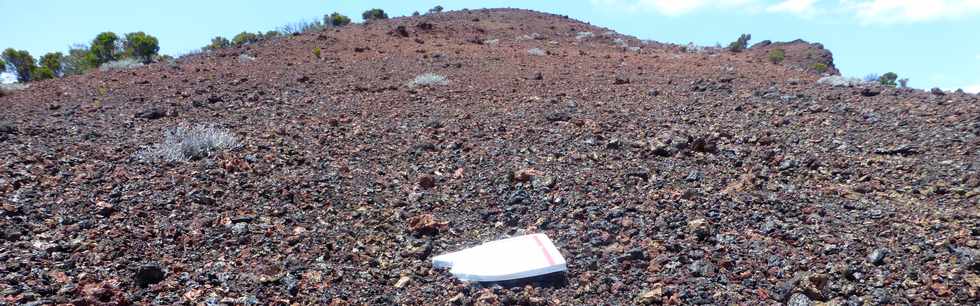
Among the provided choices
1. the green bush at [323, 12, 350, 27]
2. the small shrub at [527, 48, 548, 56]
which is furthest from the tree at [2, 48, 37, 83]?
the small shrub at [527, 48, 548, 56]

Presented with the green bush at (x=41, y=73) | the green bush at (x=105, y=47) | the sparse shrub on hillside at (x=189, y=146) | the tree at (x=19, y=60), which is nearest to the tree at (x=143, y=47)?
the green bush at (x=105, y=47)

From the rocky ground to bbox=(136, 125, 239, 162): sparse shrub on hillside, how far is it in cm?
15

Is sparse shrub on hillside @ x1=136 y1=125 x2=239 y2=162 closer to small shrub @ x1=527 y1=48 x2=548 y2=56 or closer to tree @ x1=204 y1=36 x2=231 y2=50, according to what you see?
small shrub @ x1=527 y1=48 x2=548 y2=56

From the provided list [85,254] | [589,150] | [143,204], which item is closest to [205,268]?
[85,254]

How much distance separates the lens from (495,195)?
15.5 ft

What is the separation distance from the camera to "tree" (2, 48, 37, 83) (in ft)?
56.2

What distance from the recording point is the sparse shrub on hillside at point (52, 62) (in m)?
17.2

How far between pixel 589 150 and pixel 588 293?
7.94 ft

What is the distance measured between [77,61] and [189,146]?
48.4 feet

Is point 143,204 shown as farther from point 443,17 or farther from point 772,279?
point 443,17

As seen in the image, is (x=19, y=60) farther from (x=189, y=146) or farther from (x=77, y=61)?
(x=189, y=146)

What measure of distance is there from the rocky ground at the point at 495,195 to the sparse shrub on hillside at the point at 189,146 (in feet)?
0.48

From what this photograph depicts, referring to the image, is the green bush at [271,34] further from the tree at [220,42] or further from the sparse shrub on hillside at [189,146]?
the sparse shrub on hillside at [189,146]

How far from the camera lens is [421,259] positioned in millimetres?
3744
